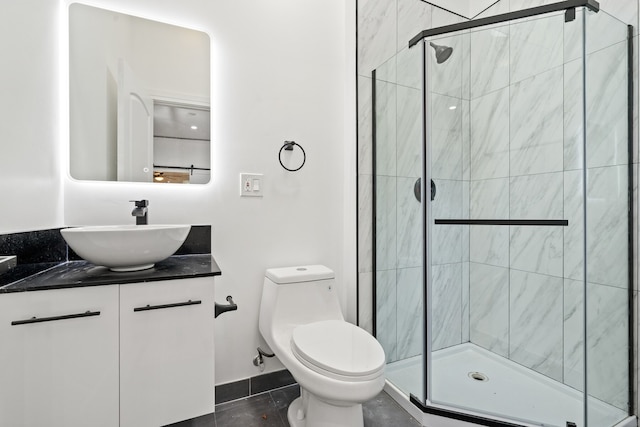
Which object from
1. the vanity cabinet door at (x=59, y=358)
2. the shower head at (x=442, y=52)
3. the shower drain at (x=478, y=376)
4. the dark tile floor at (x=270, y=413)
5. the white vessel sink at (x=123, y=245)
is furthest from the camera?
the shower drain at (x=478, y=376)

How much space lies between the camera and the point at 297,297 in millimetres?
1575

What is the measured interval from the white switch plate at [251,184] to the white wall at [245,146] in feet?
0.10

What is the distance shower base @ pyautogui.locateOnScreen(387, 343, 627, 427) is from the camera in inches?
54.4

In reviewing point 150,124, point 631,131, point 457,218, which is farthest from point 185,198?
point 631,131

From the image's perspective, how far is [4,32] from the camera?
3.59ft

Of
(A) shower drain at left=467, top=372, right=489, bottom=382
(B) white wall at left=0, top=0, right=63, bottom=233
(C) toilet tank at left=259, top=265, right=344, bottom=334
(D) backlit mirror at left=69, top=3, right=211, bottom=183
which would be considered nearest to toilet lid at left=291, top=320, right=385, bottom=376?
(C) toilet tank at left=259, top=265, right=344, bottom=334

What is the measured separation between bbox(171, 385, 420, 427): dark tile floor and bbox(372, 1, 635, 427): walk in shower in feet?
0.43

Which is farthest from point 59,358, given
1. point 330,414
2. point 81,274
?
point 330,414

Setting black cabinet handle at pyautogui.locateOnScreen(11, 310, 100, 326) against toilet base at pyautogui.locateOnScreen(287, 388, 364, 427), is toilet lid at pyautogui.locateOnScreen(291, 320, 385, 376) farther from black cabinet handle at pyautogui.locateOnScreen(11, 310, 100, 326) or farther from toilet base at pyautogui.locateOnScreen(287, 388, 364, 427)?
black cabinet handle at pyautogui.locateOnScreen(11, 310, 100, 326)

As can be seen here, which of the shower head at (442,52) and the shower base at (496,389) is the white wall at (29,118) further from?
the shower base at (496,389)

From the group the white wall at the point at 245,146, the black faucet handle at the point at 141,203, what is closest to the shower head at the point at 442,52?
the white wall at the point at 245,146

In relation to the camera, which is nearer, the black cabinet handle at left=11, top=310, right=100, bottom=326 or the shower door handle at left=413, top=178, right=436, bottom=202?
the black cabinet handle at left=11, top=310, right=100, bottom=326

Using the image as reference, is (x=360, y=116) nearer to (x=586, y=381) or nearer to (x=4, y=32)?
(x=4, y=32)

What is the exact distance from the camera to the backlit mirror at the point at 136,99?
1.40 metres
